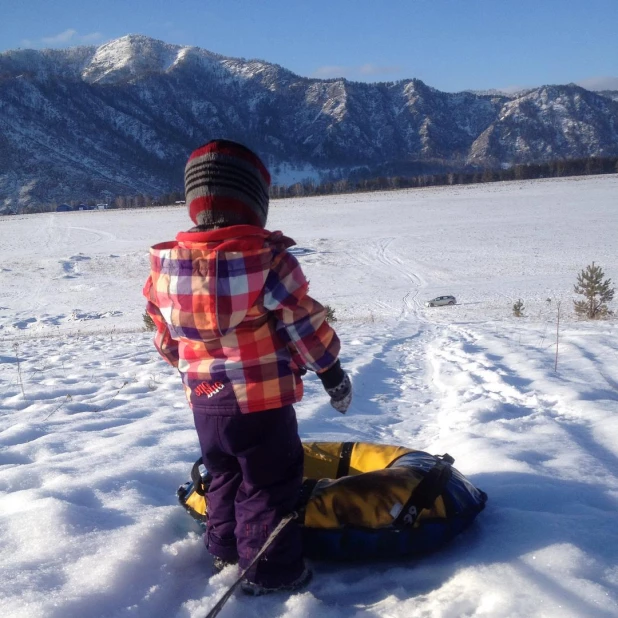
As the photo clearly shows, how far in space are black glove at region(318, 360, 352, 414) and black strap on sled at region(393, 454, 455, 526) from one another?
42cm

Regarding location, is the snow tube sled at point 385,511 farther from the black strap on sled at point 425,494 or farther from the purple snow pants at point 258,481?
the purple snow pants at point 258,481

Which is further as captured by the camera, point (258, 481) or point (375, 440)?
point (375, 440)

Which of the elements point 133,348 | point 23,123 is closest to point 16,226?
point 133,348

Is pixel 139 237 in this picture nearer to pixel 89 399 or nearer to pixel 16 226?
pixel 16 226

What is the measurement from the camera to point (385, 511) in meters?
2.16

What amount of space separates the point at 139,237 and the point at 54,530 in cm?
4274

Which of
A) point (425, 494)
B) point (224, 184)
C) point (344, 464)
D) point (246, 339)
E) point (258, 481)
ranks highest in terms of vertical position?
point (224, 184)

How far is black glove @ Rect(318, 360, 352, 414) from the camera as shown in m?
2.12

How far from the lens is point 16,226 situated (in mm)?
52219

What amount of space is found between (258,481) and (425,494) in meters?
0.63

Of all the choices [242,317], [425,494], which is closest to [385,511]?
[425,494]

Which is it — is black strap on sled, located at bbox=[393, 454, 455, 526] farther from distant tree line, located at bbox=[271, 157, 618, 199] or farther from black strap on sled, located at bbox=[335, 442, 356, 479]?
distant tree line, located at bbox=[271, 157, 618, 199]

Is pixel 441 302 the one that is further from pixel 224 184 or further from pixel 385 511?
pixel 224 184

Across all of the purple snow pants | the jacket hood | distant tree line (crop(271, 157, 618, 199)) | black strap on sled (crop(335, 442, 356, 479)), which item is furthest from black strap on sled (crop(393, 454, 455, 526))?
distant tree line (crop(271, 157, 618, 199))
